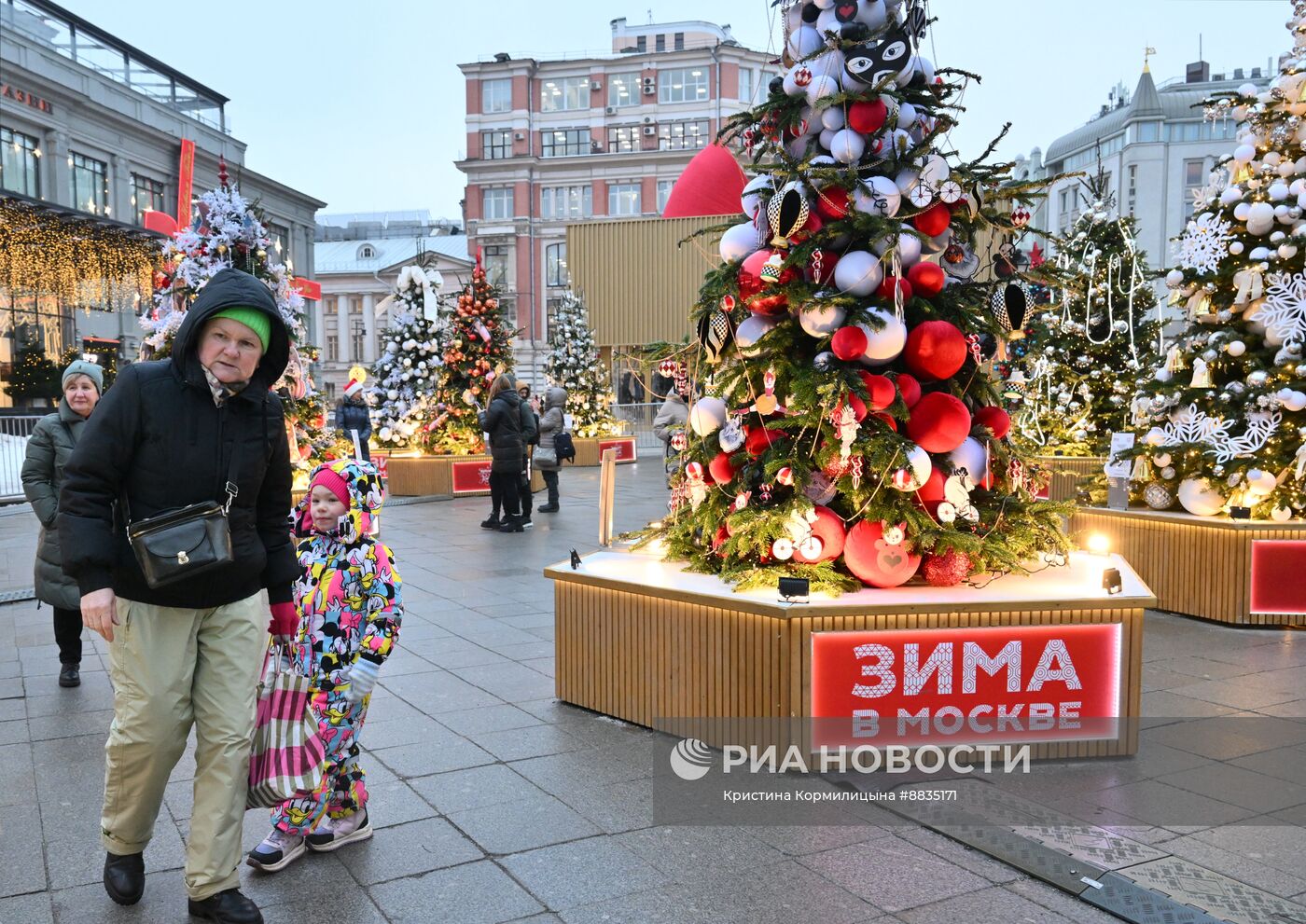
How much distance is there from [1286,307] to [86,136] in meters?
37.2

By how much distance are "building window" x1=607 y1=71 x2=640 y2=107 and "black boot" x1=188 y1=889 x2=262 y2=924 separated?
184 ft

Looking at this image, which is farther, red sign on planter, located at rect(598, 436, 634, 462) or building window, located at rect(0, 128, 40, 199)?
building window, located at rect(0, 128, 40, 199)

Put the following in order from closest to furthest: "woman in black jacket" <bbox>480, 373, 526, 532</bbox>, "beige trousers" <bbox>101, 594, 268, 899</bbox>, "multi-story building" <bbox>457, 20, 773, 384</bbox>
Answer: "beige trousers" <bbox>101, 594, 268, 899</bbox> < "woman in black jacket" <bbox>480, 373, 526, 532</bbox> < "multi-story building" <bbox>457, 20, 773, 384</bbox>

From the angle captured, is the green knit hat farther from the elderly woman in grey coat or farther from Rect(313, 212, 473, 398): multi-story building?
Rect(313, 212, 473, 398): multi-story building

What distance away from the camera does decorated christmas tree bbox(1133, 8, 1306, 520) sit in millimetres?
7891

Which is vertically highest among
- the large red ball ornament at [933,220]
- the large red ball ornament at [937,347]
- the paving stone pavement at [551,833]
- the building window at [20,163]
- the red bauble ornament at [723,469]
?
the building window at [20,163]

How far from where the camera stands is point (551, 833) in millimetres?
3895

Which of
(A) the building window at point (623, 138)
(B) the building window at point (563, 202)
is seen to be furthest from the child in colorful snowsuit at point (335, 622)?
(B) the building window at point (563, 202)

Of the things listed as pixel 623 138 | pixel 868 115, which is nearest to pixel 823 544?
pixel 868 115

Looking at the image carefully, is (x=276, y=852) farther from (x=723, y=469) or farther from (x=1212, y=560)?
(x=1212, y=560)

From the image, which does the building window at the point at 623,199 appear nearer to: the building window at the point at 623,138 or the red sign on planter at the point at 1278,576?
the building window at the point at 623,138

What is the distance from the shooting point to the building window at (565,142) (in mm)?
56156

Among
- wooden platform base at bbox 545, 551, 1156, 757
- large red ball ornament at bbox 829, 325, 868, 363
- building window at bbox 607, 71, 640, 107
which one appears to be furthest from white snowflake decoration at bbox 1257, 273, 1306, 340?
building window at bbox 607, 71, 640, 107

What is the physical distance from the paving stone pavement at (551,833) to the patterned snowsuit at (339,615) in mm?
281
